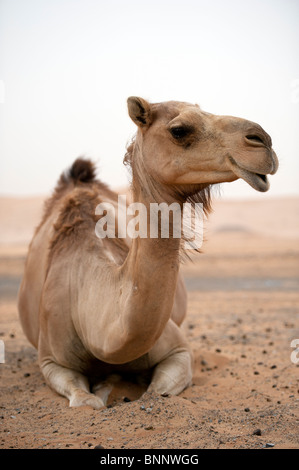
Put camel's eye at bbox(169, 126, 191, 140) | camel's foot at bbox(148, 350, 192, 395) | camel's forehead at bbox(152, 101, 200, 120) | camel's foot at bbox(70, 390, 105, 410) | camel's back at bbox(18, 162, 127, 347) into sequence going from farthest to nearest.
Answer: camel's back at bbox(18, 162, 127, 347) < camel's foot at bbox(148, 350, 192, 395) < camel's foot at bbox(70, 390, 105, 410) < camel's forehead at bbox(152, 101, 200, 120) < camel's eye at bbox(169, 126, 191, 140)

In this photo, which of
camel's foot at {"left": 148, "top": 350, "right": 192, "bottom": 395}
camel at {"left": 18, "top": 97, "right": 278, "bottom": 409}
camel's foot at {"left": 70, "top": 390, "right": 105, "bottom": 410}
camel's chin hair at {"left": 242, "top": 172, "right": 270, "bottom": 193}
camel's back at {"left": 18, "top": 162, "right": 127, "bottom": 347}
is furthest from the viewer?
camel's back at {"left": 18, "top": 162, "right": 127, "bottom": 347}

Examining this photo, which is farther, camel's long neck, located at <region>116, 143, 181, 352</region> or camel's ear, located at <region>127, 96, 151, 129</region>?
camel's ear, located at <region>127, 96, 151, 129</region>

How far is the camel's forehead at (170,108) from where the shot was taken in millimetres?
4180

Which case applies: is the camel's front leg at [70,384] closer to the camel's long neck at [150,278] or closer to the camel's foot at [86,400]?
the camel's foot at [86,400]

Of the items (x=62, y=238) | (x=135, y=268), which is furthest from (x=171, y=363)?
(x=62, y=238)

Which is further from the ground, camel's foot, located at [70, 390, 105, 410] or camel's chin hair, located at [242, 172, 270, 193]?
camel's chin hair, located at [242, 172, 270, 193]

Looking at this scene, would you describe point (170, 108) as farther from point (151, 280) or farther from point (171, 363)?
point (171, 363)

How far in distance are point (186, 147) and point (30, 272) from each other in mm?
3099

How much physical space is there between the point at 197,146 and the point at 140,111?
22.8 inches

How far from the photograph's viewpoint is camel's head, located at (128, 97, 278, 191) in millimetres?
3572

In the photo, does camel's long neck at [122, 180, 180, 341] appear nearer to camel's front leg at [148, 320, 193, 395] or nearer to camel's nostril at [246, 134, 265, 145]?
camel's nostril at [246, 134, 265, 145]

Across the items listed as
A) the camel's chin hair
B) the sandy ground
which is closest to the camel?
the camel's chin hair

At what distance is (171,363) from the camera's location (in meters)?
5.29
